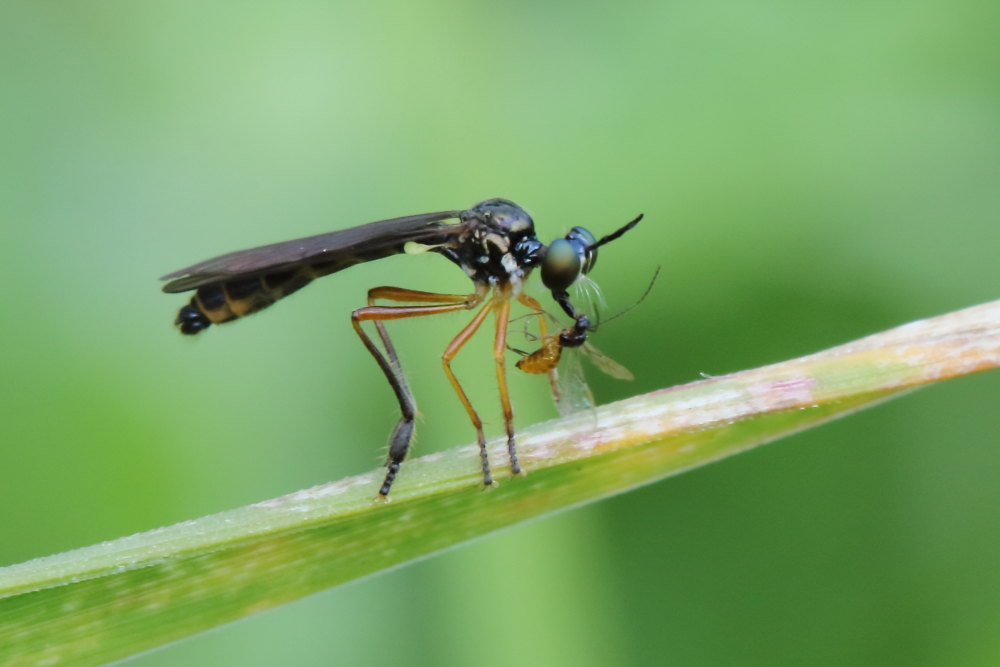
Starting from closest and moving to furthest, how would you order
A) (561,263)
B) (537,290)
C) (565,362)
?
(565,362)
(561,263)
(537,290)

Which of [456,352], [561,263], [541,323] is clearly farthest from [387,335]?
[561,263]

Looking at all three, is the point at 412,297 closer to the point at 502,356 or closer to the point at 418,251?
the point at 418,251

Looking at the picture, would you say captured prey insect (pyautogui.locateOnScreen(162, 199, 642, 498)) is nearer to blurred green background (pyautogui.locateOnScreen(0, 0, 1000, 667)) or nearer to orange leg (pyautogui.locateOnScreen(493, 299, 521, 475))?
orange leg (pyautogui.locateOnScreen(493, 299, 521, 475))

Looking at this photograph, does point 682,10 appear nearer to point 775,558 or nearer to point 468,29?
point 468,29

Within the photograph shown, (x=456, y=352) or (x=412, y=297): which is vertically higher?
(x=412, y=297)

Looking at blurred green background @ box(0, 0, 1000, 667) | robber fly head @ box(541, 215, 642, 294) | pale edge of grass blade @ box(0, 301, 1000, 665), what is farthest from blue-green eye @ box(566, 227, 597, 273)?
pale edge of grass blade @ box(0, 301, 1000, 665)

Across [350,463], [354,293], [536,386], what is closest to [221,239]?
[354,293]

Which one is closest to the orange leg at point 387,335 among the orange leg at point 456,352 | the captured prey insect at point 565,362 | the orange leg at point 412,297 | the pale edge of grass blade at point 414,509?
the orange leg at point 412,297
